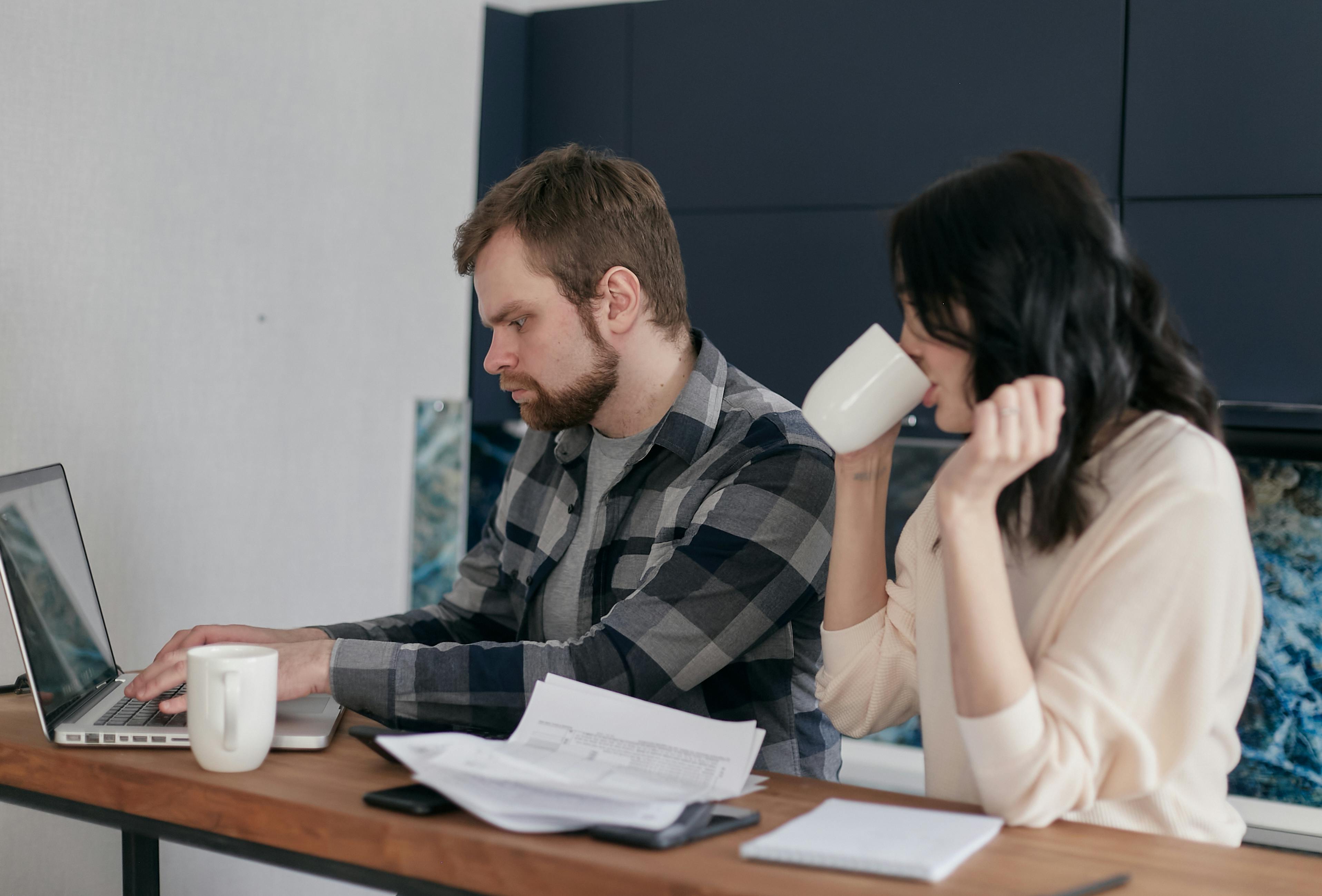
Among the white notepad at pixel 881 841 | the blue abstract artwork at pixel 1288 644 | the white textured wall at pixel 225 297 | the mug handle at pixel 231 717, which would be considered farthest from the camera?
the blue abstract artwork at pixel 1288 644

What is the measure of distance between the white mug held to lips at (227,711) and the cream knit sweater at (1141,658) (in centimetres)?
61

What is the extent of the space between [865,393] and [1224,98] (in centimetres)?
143

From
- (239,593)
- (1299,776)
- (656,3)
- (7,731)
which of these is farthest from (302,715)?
(1299,776)

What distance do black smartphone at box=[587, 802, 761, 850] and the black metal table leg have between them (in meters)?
0.60

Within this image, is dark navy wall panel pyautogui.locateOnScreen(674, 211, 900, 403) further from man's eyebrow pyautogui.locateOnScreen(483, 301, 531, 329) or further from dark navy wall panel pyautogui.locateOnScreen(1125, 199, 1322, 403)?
man's eyebrow pyautogui.locateOnScreen(483, 301, 531, 329)

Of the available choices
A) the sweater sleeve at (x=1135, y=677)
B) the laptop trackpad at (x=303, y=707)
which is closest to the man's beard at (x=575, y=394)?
the laptop trackpad at (x=303, y=707)

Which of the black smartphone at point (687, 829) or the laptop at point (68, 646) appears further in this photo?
the laptop at point (68, 646)

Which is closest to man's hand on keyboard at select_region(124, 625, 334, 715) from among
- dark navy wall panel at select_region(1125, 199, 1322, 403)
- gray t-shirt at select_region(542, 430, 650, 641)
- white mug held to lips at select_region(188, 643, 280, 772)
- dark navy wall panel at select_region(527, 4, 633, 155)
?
white mug held to lips at select_region(188, 643, 280, 772)

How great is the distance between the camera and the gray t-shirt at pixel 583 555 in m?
1.52

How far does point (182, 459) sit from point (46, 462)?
26 centimetres

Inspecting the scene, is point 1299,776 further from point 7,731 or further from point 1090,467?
point 7,731

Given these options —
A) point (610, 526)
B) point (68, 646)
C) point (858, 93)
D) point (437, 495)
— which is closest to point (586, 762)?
point (610, 526)

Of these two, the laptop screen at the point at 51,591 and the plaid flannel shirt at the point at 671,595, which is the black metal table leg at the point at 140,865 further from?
the plaid flannel shirt at the point at 671,595

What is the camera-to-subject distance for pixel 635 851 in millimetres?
850
